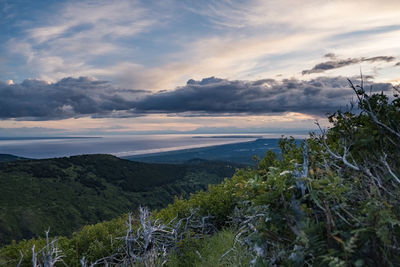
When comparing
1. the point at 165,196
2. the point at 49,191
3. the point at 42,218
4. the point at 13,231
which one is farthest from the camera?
the point at 165,196

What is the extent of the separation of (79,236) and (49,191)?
136 metres

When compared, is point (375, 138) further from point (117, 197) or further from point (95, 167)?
point (95, 167)

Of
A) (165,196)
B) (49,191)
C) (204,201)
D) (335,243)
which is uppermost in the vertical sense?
(335,243)

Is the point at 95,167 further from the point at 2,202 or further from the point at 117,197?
the point at 2,202

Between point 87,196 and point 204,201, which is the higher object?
point 204,201

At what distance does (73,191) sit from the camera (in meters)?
137

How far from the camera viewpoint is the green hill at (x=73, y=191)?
103750mm

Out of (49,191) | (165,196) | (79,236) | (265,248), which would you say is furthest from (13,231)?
(265,248)

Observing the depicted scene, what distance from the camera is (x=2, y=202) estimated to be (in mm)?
111562

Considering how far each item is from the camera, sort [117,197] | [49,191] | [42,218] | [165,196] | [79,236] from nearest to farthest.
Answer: [79,236] → [42,218] → [49,191] → [117,197] → [165,196]

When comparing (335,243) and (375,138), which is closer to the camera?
(335,243)

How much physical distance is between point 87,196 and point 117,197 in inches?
557

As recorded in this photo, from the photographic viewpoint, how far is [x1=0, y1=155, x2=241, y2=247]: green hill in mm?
103750

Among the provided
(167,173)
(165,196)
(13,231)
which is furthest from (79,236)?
(167,173)
